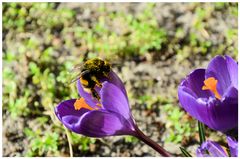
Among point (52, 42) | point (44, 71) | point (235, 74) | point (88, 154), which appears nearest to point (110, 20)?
point (52, 42)

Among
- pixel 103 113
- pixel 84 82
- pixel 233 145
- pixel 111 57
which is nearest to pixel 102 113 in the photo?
pixel 103 113

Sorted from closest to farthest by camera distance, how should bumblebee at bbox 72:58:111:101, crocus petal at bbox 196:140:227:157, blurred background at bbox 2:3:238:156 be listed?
crocus petal at bbox 196:140:227:157 → bumblebee at bbox 72:58:111:101 → blurred background at bbox 2:3:238:156

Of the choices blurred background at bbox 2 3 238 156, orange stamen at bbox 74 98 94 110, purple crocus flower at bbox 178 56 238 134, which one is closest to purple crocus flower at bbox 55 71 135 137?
orange stamen at bbox 74 98 94 110

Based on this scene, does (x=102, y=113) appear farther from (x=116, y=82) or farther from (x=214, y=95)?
(x=214, y=95)

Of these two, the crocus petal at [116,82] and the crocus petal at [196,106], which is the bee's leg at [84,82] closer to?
the crocus petal at [116,82]

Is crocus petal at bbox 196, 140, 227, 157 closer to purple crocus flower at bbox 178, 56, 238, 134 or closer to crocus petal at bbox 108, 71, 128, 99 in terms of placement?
purple crocus flower at bbox 178, 56, 238, 134

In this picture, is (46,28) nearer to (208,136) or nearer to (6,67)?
(6,67)
